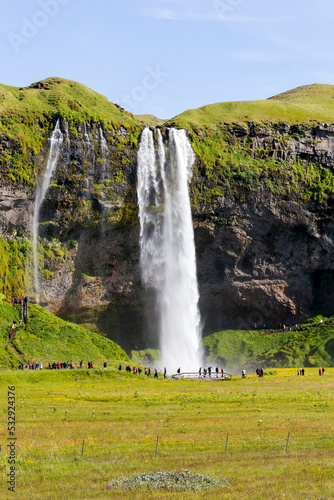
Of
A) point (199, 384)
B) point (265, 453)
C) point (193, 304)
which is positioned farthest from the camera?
point (193, 304)

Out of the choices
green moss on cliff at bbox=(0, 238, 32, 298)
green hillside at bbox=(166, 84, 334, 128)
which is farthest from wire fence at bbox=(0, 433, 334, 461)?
green hillside at bbox=(166, 84, 334, 128)

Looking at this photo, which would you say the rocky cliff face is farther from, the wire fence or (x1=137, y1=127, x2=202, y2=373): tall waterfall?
the wire fence

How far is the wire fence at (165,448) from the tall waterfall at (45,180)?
56.9 metres

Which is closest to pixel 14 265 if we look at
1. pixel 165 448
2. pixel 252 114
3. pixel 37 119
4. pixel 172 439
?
pixel 37 119

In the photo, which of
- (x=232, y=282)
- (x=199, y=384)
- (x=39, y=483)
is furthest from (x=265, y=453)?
(x=232, y=282)

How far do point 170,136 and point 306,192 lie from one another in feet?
83.2

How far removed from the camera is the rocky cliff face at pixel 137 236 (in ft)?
270

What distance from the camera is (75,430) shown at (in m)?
28.0

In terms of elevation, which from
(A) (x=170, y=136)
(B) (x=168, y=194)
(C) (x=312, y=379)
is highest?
(A) (x=170, y=136)

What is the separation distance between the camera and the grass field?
18.8 metres

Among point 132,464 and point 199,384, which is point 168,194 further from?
point 132,464

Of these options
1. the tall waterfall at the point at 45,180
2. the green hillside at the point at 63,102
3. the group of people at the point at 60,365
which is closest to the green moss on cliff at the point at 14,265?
the tall waterfall at the point at 45,180

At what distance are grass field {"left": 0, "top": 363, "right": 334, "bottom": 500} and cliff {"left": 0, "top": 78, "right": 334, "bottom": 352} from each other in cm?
3655

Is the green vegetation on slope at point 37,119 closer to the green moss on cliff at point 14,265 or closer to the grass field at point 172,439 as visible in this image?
the green moss on cliff at point 14,265
